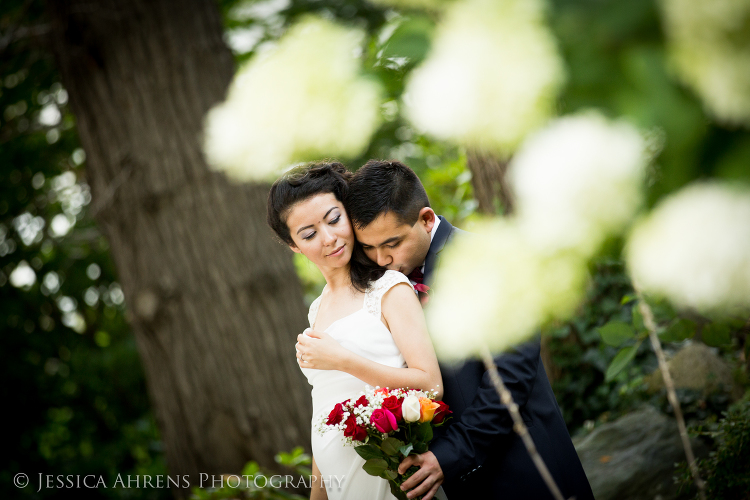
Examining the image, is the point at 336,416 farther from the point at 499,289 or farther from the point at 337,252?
the point at 499,289

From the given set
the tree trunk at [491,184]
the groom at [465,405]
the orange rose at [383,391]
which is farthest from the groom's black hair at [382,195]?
the tree trunk at [491,184]

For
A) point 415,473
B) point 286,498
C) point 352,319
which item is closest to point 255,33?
point 352,319

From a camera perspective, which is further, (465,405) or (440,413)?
(465,405)

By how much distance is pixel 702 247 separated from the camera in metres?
0.54

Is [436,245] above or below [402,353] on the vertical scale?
above

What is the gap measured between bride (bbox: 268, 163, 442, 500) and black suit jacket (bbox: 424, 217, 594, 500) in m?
0.12

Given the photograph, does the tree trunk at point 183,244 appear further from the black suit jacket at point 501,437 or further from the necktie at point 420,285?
the black suit jacket at point 501,437

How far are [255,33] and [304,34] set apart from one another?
12.7 ft

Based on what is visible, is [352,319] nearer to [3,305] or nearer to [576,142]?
[576,142]

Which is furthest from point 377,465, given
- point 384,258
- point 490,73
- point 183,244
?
point 183,244

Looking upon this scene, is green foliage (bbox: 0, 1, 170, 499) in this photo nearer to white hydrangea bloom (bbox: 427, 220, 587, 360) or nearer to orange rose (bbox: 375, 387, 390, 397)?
orange rose (bbox: 375, 387, 390, 397)

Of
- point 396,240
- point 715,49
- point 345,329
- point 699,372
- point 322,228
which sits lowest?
point 699,372

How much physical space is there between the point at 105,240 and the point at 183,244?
9.87ft

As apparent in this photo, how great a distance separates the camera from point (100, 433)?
699 centimetres
